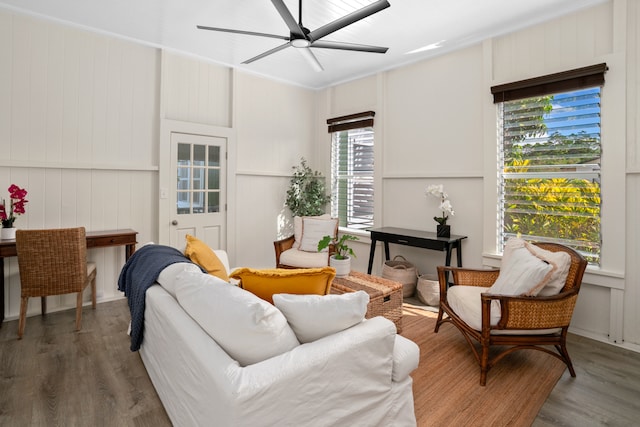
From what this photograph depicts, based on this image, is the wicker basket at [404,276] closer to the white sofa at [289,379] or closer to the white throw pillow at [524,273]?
the white throw pillow at [524,273]

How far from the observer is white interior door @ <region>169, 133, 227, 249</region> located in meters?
4.29

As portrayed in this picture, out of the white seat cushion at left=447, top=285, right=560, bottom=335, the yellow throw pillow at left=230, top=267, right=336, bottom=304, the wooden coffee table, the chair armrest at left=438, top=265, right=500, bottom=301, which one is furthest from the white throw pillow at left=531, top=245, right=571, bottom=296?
the yellow throw pillow at left=230, top=267, right=336, bottom=304

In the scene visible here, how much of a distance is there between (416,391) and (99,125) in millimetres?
4033

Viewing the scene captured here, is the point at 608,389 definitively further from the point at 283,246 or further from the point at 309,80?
the point at 309,80

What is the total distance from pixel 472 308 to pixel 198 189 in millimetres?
3506

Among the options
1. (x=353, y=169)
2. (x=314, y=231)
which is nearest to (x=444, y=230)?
(x=314, y=231)

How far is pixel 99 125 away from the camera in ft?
12.3

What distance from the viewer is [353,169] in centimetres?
527

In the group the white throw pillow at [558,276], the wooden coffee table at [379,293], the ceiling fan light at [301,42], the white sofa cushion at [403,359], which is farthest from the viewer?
the ceiling fan light at [301,42]

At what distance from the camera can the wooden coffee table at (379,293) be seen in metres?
2.77

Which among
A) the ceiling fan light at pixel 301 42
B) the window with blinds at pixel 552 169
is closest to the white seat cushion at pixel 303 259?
the window with blinds at pixel 552 169

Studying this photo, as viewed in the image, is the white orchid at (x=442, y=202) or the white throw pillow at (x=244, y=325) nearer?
the white throw pillow at (x=244, y=325)

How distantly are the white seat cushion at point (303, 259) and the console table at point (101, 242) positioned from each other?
5.51 feet

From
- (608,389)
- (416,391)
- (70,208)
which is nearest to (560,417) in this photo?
(608,389)
